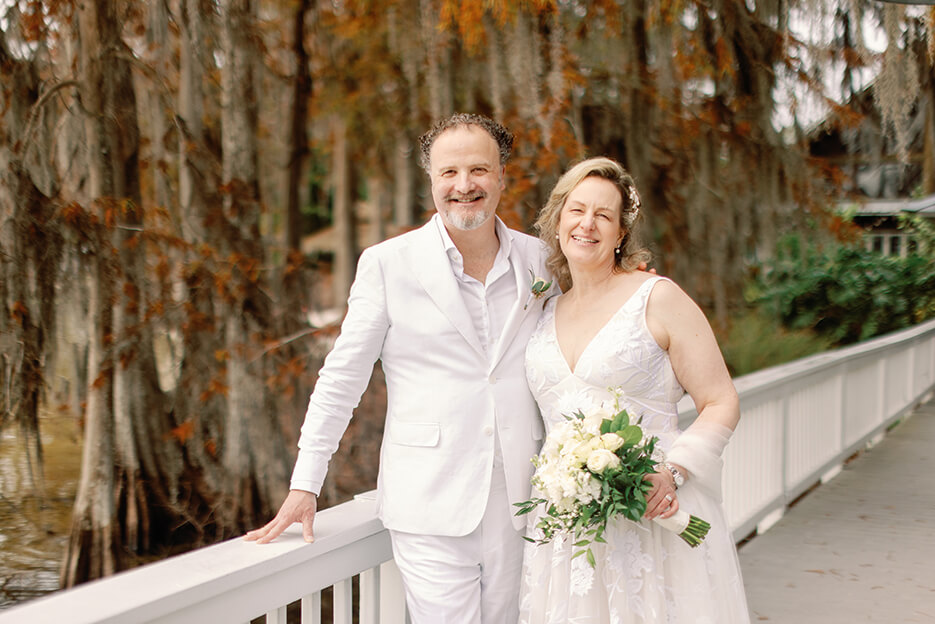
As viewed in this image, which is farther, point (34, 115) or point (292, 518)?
point (34, 115)

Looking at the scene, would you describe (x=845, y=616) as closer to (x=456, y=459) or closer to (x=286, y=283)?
(x=456, y=459)

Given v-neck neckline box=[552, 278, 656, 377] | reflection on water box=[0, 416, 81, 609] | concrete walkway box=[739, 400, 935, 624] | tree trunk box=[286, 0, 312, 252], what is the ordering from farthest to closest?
tree trunk box=[286, 0, 312, 252], reflection on water box=[0, 416, 81, 609], concrete walkway box=[739, 400, 935, 624], v-neck neckline box=[552, 278, 656, 377]

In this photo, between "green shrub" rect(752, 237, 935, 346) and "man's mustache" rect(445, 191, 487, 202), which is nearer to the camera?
"man's mustache" rect(445, 191, 487, 202)

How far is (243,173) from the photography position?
600 centimetres

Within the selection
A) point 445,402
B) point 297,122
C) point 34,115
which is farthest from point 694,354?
point 297,122

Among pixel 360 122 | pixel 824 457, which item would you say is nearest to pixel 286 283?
pixel 824 457

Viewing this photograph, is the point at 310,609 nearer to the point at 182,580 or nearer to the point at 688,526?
the point at 182,580

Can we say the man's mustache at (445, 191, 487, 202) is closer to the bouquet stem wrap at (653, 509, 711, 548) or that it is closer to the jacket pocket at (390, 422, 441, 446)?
the jacket pocket at (390, 422, 441, 446)

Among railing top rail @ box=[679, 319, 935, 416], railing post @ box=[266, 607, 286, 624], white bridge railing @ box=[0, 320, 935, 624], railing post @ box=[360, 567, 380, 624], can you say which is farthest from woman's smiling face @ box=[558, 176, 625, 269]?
railing top rail @ box=[679, 319, 935, 416]

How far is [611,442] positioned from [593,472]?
0.07 meters

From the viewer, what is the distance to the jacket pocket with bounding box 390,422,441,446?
2.21 metres

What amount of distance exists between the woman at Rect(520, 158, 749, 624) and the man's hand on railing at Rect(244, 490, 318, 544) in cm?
55

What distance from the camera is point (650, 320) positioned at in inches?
91.0

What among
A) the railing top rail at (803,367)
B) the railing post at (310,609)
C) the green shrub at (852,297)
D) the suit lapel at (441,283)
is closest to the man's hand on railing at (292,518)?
the railing post at (310,609)
